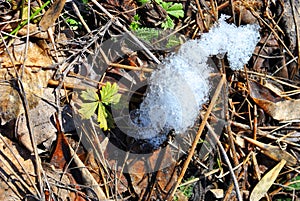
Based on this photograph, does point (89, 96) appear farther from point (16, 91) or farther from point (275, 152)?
point (275, 152)

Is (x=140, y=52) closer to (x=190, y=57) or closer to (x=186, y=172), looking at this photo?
(x=190, y=57)

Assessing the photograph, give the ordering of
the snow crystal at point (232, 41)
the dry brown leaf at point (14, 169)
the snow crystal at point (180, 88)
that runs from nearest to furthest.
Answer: the dry brown leaf at point (14, 169)
the snow crystal at point (180, 88)
the snow crystal at point (232, 41)

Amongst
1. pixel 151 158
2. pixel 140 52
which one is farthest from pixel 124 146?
pixel 140 52

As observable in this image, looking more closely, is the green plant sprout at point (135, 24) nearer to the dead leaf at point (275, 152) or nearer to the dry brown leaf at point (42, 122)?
the dry brown leaf at point (42, 122)

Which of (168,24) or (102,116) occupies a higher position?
(168,24)

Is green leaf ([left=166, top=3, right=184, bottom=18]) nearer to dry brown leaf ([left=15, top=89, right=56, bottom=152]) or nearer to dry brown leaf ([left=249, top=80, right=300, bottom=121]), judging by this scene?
dry brown leaf ([left=249, top=80, right=300, bottom=121])

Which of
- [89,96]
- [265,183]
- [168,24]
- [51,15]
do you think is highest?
[51,15]

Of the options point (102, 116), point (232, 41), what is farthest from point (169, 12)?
point (102, 116)

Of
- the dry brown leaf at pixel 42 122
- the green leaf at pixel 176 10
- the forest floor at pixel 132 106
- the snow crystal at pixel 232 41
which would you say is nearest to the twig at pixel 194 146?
the forest floor at pixel 132 106
